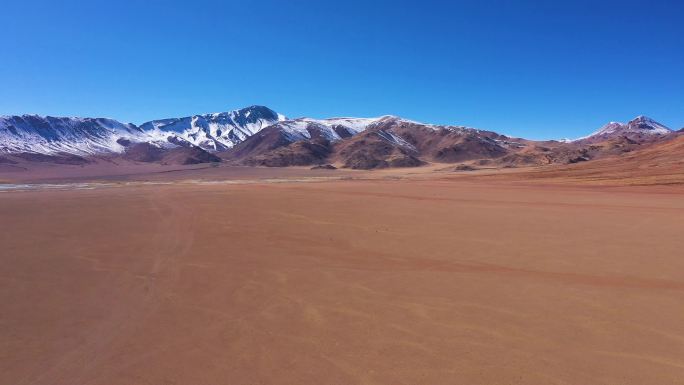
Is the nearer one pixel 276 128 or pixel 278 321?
pixel 278 321

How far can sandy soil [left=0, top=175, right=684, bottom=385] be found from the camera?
4.88m

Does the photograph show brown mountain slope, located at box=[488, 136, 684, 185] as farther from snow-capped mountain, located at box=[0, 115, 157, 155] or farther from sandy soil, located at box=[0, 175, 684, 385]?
snow-capped mountain, located at box=[0, 115, 157, 155]

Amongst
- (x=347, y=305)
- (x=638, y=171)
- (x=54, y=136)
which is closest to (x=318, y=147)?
(x=54, y=136)

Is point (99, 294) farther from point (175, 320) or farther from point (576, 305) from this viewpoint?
point (576, 305)

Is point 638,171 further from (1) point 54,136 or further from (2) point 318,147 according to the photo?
(1) point 54,136

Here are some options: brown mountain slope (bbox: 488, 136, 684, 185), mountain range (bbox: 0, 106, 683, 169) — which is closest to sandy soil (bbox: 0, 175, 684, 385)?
brown mountain slope (bbox: 488, 136, 684, 185)

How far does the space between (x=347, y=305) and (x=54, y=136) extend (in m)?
199

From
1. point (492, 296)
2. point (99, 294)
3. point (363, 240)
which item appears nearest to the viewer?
point (492, 296)

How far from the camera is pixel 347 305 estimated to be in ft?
22.8

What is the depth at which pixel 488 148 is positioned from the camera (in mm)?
146250

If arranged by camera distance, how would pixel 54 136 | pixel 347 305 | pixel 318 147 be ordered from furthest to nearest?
1. pixel 54 136
2. pixel 318 147
3. pixel 347 305

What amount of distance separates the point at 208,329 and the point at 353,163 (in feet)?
374

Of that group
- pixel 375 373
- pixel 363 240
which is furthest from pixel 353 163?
pixel 375 373

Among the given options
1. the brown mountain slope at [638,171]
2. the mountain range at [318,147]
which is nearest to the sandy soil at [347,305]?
the brown mountain slope at [638,171]
